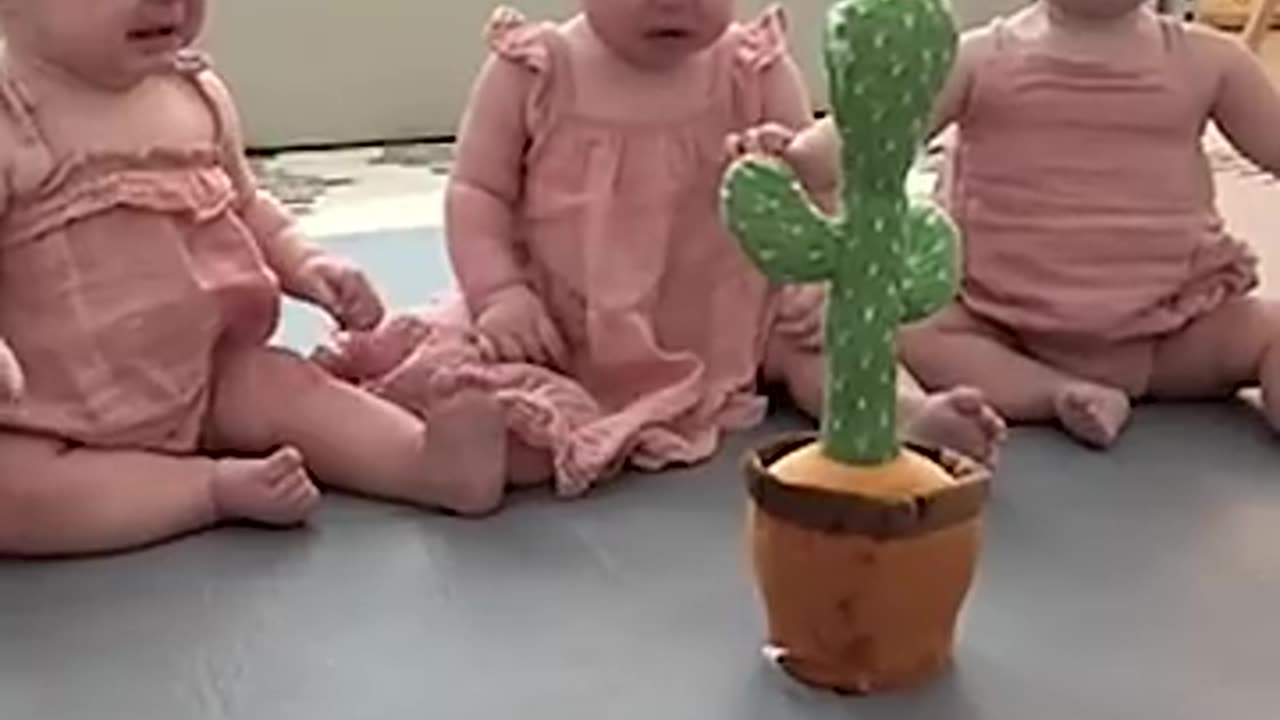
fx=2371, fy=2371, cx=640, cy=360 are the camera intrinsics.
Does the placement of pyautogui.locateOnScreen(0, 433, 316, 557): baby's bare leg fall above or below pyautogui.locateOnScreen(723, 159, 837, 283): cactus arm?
below

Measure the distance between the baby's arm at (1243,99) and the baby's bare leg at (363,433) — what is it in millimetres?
427

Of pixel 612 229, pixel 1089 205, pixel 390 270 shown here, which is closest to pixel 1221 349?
pixel 1089 205

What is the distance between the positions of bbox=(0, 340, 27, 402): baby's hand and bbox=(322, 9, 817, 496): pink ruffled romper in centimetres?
22

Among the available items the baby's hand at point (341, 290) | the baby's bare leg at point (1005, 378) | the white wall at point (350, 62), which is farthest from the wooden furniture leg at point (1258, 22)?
the baby's hand at point (341, 290)

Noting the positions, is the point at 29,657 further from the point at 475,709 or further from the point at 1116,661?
the point at 1116,661

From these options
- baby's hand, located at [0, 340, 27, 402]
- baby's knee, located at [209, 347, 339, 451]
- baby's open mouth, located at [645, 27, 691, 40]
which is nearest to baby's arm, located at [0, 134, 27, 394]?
baby's hand, located at [0, 340, 27, 402]

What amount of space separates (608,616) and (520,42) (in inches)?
13.3

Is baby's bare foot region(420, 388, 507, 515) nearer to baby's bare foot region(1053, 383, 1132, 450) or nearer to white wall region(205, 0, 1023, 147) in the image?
baby's bare foot region(1053, 383, 1132, 450)

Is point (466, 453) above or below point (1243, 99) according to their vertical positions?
below

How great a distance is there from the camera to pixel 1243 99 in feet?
4.00

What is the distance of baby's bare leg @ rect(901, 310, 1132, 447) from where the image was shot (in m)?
1.18

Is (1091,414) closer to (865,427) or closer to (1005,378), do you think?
(1005,378)

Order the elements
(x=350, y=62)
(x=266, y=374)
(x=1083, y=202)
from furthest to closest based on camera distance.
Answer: (x=350, y=62), (x=1083, y=202), (x=266, y=374)

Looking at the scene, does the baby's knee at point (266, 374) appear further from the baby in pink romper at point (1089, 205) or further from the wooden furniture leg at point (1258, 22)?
the wooden furniture leg at point (1258, 22)
